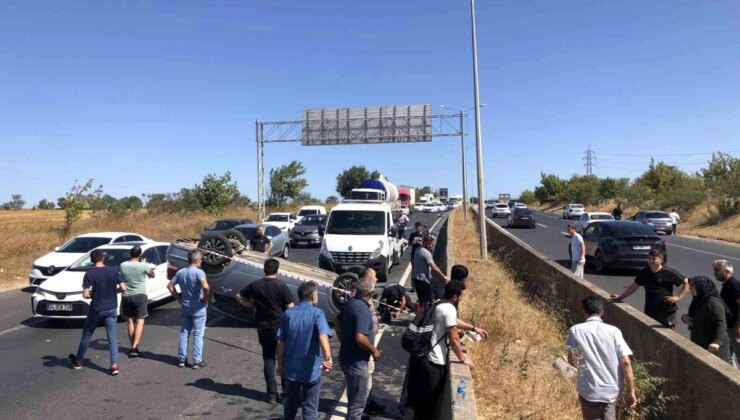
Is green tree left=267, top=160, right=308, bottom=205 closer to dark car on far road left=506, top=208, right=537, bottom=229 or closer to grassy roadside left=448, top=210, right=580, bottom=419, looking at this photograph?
dark car on far road left=506, top=208, right=537, bottom=229

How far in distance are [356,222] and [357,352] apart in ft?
33.7

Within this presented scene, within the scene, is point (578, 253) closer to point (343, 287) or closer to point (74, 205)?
point (343, 287)

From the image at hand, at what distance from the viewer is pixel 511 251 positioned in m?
18.3

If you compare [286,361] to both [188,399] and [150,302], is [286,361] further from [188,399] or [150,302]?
[150,302]

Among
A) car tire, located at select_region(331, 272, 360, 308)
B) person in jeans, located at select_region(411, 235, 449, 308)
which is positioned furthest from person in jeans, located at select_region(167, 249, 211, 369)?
person in jeans, located at select_region(411, 235, 449, 308)

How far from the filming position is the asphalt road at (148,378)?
5566 mm

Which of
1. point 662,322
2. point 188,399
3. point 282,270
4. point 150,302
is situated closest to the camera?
point 188,399

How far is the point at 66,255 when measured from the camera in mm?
13562

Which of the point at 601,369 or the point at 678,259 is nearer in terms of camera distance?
the point at 601,369

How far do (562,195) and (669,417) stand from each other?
296ft

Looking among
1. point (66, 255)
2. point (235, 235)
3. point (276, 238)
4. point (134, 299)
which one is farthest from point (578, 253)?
point (66, 255)

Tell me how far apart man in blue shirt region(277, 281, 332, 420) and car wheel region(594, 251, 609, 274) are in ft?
43.4

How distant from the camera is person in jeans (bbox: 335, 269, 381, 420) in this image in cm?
474

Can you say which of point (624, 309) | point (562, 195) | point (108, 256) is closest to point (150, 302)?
point (108, 256)
